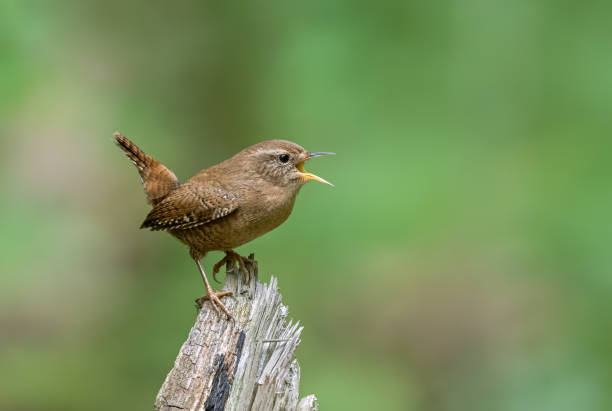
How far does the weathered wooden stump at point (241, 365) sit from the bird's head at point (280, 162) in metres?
0.87

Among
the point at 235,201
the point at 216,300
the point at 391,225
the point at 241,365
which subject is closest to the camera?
the point at 241,365

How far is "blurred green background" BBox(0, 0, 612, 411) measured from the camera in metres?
4.43

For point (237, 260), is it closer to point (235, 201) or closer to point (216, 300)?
point (235, 201)

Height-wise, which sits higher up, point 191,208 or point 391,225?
point 391,225

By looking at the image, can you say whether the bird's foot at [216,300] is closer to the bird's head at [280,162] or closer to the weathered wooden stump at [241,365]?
the weathered wooden stump at [241,365]

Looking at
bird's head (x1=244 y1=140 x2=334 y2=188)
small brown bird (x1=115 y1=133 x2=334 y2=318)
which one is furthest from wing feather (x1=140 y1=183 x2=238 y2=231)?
bird's head (x1=244 y1=140 x2=334 y2=188)

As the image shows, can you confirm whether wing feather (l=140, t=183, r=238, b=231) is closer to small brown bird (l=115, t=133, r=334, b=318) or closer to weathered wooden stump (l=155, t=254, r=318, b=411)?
small brown bird (l=115, t=133, r=334, b=318)

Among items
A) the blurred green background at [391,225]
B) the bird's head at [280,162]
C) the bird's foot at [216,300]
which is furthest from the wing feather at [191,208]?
the blurred green background at [391,225]

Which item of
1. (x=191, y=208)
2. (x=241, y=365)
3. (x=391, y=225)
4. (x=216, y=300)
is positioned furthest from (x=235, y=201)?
(x=391, y=225)

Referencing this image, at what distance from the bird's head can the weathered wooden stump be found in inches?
34.4

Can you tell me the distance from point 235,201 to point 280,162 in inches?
14.6

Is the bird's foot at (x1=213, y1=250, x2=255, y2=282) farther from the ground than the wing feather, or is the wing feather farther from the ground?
the wing feather

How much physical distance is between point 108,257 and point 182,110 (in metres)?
1.65

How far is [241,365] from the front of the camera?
98.5 inches
